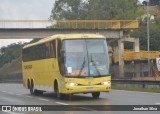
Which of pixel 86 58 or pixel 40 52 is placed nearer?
pixel 86 58

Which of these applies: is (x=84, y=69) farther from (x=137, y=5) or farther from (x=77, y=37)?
(x=137, y=5)

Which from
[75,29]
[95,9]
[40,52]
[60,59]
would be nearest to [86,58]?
[60,59]

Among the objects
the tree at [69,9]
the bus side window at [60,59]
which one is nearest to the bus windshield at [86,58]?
the bus side window at [60,59]

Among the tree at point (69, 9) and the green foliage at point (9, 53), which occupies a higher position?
the tree at point (69, 9)

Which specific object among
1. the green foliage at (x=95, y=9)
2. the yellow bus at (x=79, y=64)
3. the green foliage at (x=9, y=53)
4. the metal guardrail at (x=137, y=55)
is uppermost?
the green foliage at (x=95, y=9)

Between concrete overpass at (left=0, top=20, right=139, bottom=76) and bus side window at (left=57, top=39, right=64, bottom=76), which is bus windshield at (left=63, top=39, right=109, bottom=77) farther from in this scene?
concrete overpass at (left=0, top=20, right=139, bottom=76)

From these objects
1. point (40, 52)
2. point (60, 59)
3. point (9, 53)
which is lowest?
point (9, 53)

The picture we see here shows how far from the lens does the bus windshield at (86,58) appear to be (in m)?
23.3

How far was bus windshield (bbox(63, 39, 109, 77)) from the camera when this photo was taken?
23.3 metres

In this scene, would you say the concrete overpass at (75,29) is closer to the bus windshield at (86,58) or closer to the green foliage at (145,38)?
the green foliage at (145,38)

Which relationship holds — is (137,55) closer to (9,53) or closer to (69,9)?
(69,9)

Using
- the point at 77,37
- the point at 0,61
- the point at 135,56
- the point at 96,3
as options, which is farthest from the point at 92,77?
the point at 0,61

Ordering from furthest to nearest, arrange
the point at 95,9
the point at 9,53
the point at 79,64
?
the point at 9,53
the point at 95,9
the point at 79,64

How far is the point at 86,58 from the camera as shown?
23.5 metres
